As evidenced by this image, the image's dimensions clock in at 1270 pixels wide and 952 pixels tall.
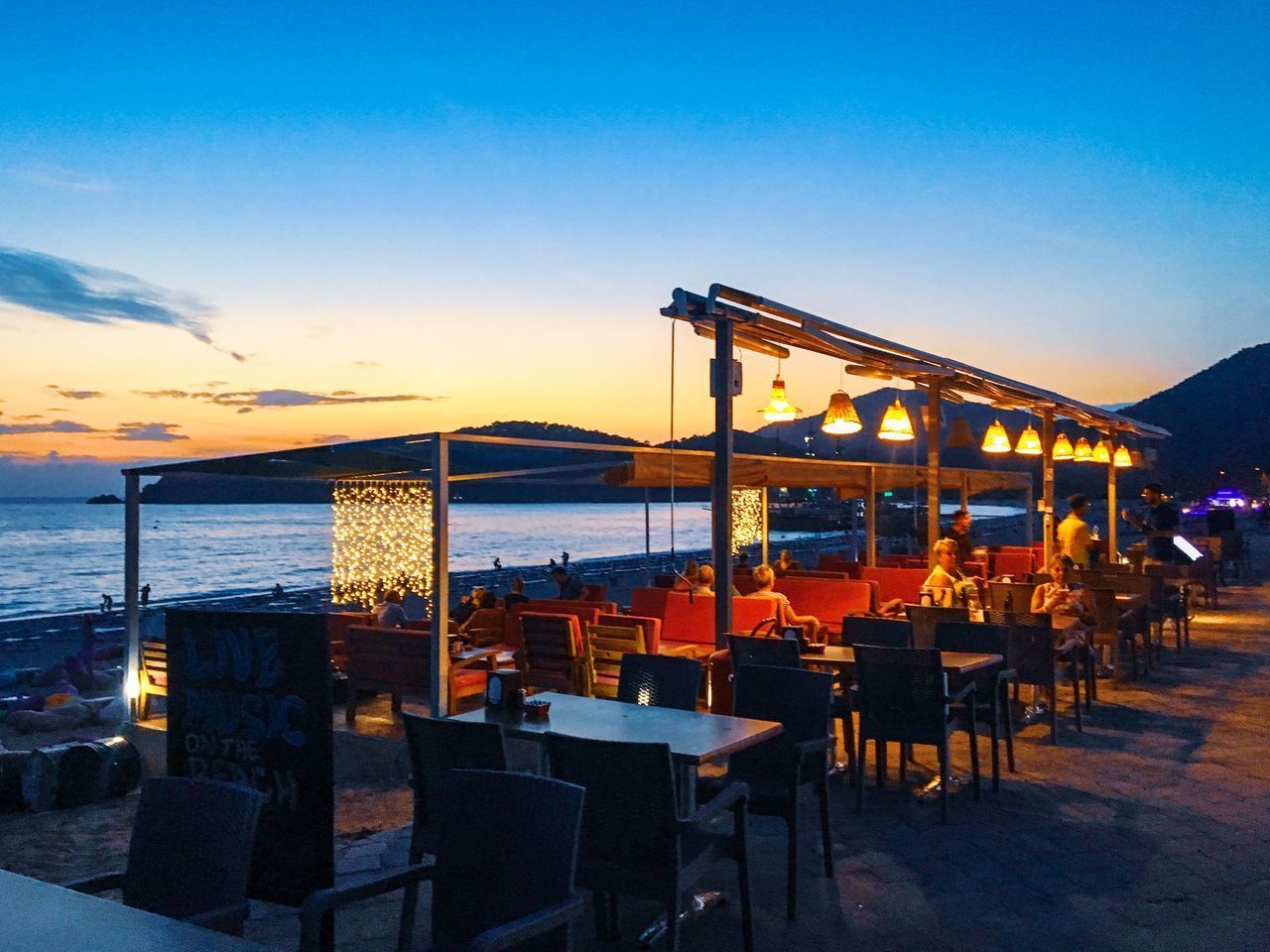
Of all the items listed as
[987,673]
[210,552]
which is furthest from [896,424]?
[210,552]

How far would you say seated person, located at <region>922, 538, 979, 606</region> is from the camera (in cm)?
854

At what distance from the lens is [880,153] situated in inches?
495

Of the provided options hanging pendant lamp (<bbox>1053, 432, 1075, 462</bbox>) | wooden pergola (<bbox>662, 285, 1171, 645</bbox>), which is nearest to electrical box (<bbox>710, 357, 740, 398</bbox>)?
wooden pergola (<bbox>662, 285, 1171, 645</bbox>)

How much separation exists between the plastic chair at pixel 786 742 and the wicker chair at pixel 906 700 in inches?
34.4

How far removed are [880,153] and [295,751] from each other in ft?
37.9

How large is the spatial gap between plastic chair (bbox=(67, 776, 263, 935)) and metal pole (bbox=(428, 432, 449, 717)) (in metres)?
3.41

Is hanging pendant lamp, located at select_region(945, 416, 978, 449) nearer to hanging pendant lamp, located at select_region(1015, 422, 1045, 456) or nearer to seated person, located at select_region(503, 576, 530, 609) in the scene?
hanging pendant lamp, located at select_region(1015, 422, 1045, 456)

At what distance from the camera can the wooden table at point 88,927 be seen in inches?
68.4

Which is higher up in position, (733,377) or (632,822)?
A: (733,377)

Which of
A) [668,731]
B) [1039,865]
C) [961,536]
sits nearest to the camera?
[668,731]

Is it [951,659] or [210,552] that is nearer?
[951,659]

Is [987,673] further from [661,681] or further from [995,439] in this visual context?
[995,439]

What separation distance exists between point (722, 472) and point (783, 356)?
1.28 meters

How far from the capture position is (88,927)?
1841 mm
